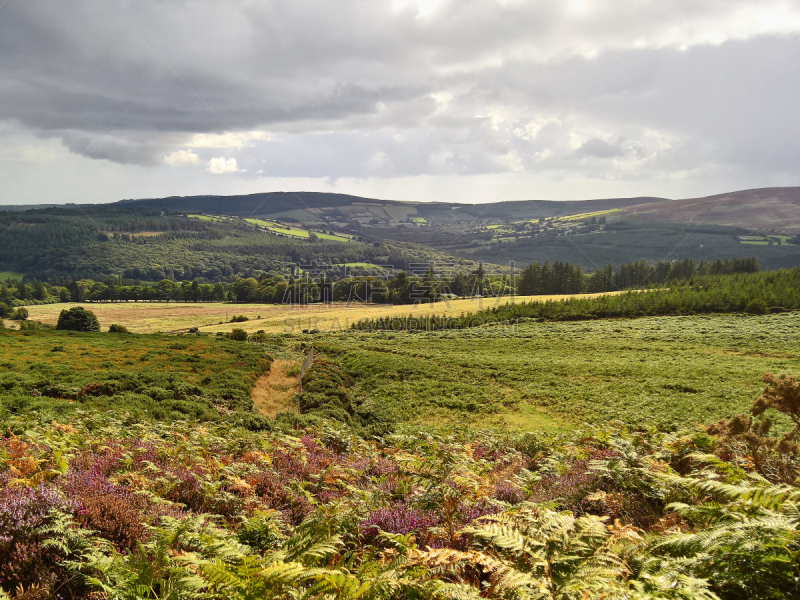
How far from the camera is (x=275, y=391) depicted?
82.7ft

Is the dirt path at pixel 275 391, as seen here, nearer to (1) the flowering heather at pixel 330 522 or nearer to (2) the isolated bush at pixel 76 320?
(1) the flowering heather at pixel 330 522

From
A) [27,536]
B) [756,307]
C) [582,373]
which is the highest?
[27,536]

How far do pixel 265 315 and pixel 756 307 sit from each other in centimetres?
9344

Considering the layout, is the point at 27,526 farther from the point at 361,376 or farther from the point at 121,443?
the point at 361,376

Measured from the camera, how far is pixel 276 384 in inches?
1058

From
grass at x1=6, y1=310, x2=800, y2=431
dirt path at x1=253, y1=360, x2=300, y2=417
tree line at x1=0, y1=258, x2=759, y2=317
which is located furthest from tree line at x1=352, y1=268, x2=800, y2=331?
dirt path at x1=253, y1=360, x2=300, y2=417

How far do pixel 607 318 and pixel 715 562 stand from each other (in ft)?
252

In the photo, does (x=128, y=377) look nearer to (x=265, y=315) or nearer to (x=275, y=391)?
(x=275, y=391)

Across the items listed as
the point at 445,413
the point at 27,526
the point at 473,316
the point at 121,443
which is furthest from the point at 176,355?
the point at 473,316

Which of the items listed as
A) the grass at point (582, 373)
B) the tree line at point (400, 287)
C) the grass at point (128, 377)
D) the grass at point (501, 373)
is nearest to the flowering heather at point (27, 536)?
the grass at point (128, 377)

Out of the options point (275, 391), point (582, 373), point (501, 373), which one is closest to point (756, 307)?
point (582, 373)

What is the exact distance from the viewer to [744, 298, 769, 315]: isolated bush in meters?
63.7

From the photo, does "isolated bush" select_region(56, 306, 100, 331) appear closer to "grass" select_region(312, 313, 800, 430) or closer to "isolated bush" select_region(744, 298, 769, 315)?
"grass" select_region(312, 313, 800, 430)

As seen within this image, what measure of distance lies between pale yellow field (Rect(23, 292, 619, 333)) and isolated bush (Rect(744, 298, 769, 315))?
1399 inches
